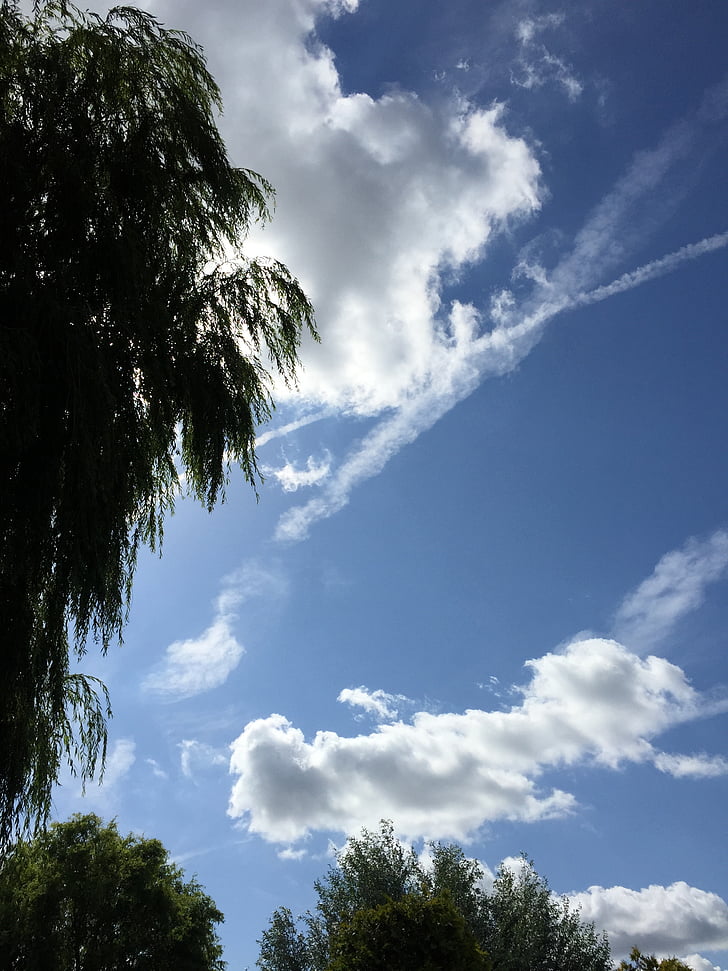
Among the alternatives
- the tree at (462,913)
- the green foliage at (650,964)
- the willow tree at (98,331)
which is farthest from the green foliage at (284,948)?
the willow tree at (98,331)

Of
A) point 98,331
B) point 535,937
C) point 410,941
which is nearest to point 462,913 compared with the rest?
point 535,937

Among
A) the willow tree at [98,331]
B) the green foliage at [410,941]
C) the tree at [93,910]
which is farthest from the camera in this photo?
the tree at [93,910]

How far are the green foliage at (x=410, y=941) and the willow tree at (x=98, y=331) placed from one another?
10.2 meters

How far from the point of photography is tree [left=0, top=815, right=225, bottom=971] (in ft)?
70.0

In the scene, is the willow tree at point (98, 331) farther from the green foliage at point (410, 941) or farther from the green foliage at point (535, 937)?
the green foliage at point (535, 937)

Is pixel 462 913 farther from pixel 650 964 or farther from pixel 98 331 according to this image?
pixel 98 331

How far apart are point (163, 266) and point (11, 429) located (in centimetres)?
271

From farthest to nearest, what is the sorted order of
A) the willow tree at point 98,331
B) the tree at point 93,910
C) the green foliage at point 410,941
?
1. the tree at point 93,910
2. the green foliage at point 410,941
3. the willow tree at point 98,331

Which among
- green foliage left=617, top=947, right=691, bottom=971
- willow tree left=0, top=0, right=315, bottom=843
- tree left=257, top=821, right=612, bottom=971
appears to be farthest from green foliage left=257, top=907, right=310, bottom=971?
willow tree left=0, top=0, right=315, bottom=843

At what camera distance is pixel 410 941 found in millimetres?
15102

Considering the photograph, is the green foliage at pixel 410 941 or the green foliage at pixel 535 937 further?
the green foliage at pixel 535 937

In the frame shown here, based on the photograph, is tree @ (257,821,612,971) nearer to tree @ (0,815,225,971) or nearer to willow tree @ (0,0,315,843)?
tree @ (0,815,225,971)

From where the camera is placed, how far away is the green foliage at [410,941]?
14859 millimetres

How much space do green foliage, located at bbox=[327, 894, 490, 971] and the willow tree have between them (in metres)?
10.2
